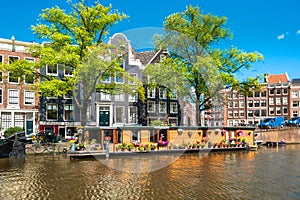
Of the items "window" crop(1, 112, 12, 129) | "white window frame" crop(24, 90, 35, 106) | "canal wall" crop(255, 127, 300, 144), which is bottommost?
"canal wall" crop(255, 127, 300, 144)

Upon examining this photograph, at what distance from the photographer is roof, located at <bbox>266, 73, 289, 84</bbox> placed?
8850 cm

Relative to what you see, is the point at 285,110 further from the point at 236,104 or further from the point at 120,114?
the point at 120,114

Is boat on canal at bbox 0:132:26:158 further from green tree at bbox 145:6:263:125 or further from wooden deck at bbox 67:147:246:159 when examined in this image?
green tree at bbox 145:6:263:125

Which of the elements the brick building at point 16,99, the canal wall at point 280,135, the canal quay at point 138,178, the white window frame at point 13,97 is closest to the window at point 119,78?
the canal quay at point 138,178

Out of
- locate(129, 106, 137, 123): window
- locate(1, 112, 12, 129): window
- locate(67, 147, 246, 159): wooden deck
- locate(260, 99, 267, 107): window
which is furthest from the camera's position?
locate(260, 99, 267, 107): window

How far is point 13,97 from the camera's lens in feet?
137

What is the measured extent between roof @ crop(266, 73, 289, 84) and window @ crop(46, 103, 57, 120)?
2460 inches

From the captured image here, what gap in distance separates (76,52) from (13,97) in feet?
39.3

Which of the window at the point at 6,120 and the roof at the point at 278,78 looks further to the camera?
the roof at the point at 278,78

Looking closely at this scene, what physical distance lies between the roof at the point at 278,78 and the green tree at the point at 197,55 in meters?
49.9

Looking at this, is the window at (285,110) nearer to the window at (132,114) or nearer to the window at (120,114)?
the window at (132,114)

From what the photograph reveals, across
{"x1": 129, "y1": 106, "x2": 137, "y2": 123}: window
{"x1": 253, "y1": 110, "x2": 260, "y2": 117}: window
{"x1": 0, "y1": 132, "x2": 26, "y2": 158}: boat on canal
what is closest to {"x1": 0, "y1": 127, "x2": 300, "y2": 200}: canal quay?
{"x1": 0, "y1": 132, "x2": 26, "y2": 158}: boat on canal

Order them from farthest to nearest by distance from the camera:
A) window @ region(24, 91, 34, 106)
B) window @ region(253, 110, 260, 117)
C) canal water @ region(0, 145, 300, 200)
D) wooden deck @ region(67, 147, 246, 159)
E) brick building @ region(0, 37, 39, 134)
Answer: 1. window @ region(253, 110, 260, 117)
2. window @ region(24, 91, 34, 106)
3. brick building @ region(0, 37, 39, 134)
4. wooden deck @ region(67, 147, 246, 159)
5. canal water @ region(0, 145, 300, 200)

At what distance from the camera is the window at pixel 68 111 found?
1746 inches
